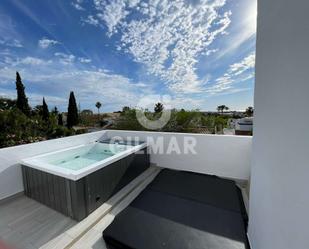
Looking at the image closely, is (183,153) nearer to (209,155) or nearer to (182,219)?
(209,155)

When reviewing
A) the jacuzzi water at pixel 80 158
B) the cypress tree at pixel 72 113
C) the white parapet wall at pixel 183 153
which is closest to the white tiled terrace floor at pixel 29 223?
the white parapet wall at pixel 183 153

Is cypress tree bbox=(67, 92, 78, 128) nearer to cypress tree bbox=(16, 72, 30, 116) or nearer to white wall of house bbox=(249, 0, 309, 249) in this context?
cypress tree bbox=(16, 72, 30, 116)

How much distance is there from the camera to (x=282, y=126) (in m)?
1.04

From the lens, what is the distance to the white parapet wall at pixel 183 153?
8.38ft

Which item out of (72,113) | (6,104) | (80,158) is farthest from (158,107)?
(72,113)

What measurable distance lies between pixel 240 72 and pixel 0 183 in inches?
260

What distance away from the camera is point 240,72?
5.09 metres

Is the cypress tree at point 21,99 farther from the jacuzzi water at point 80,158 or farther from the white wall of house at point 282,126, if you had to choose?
the white wall of house at point 282,126

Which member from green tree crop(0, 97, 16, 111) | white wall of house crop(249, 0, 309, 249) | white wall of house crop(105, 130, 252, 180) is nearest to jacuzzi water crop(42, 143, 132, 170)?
white wall of house crop(105, 130, 252, 180)

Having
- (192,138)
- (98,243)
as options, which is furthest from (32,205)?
(192,138)

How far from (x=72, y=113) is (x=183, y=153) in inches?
449

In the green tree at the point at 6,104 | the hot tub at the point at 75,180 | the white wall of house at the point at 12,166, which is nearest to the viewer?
the hot tub at the point at 75,180

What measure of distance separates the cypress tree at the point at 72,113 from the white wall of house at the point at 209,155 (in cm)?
1038

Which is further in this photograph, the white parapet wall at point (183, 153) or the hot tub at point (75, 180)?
the white parapet wall at point (183, 153)
